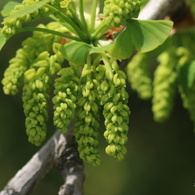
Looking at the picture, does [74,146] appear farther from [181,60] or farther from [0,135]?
[0,135]

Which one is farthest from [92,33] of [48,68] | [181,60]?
[181,60]

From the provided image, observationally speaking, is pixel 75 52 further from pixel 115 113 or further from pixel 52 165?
pixel 52 165

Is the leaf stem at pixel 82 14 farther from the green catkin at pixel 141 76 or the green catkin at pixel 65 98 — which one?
the green catkin at pixel 141 76

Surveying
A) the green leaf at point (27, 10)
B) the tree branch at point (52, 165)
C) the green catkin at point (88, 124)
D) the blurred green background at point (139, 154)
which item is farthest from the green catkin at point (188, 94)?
the blurred green background at point (139, 154)

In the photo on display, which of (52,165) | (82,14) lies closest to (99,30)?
(82,14)

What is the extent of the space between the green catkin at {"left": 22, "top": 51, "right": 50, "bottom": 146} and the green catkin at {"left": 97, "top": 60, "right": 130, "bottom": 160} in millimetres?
100

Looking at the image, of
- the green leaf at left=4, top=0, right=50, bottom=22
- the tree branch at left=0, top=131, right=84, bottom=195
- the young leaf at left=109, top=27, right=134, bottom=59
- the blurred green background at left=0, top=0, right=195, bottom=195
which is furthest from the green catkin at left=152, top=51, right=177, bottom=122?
the blurred green background at left=0, top=0, right=195, bottom=195

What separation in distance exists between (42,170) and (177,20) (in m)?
0.58

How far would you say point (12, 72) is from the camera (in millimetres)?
1016

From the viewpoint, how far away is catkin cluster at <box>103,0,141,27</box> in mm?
872

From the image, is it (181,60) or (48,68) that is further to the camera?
(181,60)

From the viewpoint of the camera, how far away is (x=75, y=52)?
950 mm

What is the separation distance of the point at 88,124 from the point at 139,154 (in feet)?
5.97

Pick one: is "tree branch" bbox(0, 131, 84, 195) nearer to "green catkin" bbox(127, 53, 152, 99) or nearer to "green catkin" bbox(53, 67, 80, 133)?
"green catkin" bbox(53, 67, 80, 133)
